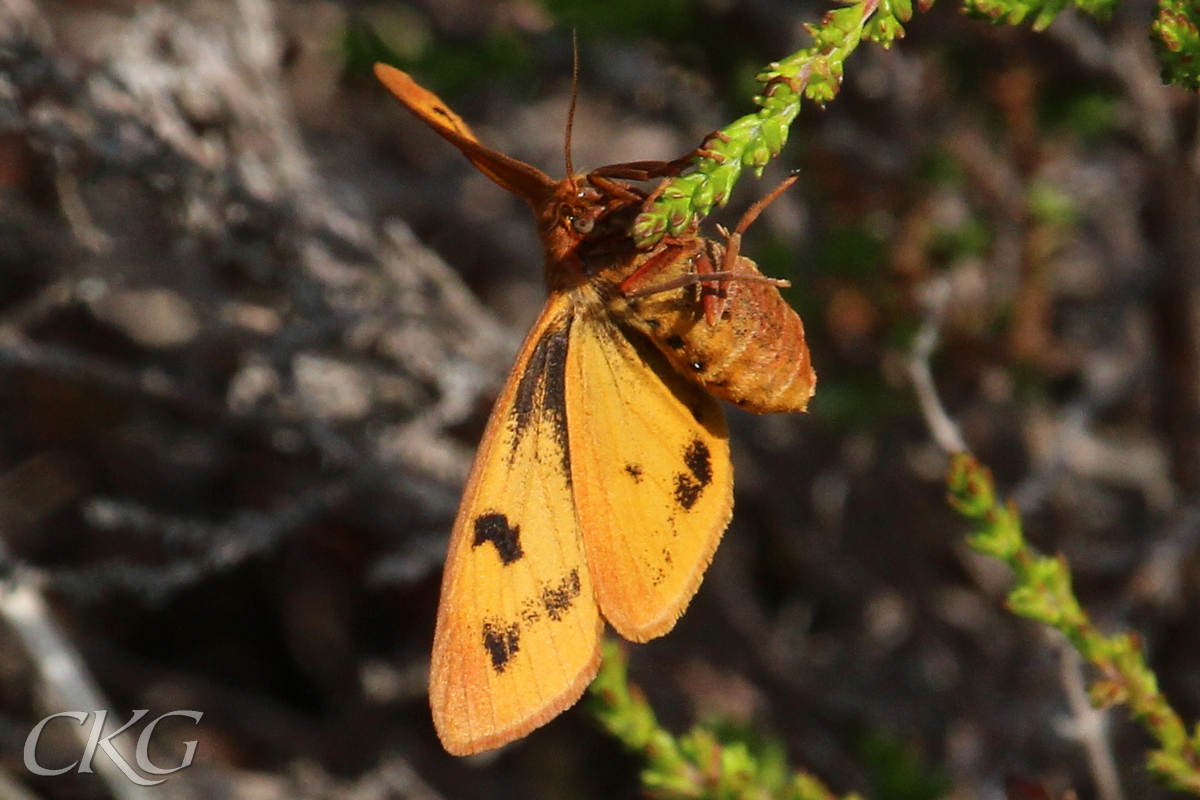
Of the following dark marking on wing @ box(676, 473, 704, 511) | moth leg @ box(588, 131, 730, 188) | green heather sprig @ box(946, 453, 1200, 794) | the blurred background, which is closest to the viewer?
moth leg @ box(588, 131, 730, 188)

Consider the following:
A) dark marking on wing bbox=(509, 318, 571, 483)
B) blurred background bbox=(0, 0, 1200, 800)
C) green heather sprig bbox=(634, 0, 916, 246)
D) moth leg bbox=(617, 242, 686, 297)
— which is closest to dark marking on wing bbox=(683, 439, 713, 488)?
dark marking on wing bbox=(509, 318, 571, 483)

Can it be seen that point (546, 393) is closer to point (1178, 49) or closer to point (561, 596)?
point (561, 596)

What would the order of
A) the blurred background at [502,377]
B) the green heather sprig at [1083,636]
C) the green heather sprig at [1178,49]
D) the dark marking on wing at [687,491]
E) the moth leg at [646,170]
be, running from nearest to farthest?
the green heather sprig at [1178,49], the moth leg at [646,170], the green heather sprig at [1083,636], the dark marking on wing at [687,491], the blurred background at [502,377]

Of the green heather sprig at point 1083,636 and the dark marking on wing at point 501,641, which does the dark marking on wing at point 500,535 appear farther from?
the green heather sprig at point 1083,636

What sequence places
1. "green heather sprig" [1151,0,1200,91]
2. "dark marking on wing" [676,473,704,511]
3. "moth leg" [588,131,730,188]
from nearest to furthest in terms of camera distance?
"green heather sprig" [1151,0,1200,91] < "moth leg" [588,131,730,188] < "dark marking on wing" [676,473,704,511]

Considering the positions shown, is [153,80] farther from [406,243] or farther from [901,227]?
[901,227]

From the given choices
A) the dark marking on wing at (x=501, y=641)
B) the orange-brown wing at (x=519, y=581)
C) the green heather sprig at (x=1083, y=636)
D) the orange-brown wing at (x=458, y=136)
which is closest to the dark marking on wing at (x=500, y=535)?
the orange-brown wing at (x=519, y=581)

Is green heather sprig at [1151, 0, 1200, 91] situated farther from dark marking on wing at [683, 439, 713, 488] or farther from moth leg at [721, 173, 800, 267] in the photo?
dark marking on wing at [683, 439, 713, 488]

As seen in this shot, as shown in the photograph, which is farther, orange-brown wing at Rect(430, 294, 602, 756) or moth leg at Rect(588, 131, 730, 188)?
orange-brown wing at Rect(430, 294, 602, 756)
